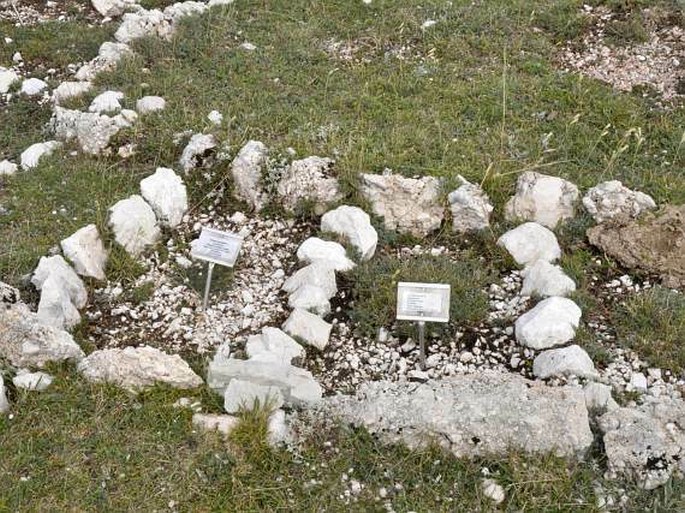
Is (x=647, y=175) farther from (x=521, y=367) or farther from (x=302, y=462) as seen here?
(x=302, y=462)

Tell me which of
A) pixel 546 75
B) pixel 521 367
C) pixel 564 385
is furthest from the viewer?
pixel 546 75

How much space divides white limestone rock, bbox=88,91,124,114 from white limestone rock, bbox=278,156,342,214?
2.18 m

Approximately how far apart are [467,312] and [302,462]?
1.69 m

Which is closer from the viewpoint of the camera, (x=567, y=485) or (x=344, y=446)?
(x=567, y=485)

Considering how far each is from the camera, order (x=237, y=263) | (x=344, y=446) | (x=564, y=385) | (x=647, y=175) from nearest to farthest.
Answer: (x=344, y=446) < (x=564, y=385) < (x=237, y=263) < (x=647, y=175)

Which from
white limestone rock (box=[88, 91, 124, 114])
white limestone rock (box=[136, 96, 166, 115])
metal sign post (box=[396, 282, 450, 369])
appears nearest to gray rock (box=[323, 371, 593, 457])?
metal sign post (box=[396, 282, 450, 369])

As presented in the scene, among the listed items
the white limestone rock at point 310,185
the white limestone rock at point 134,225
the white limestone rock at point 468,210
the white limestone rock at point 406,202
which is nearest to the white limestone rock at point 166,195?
the white limestone rock at point 134,225

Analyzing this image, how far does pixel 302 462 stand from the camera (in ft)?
14.2

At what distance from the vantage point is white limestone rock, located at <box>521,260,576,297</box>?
5.45 metres

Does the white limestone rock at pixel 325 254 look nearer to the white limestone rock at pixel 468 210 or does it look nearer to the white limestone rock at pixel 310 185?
the white limestone rock at pixel 310 185

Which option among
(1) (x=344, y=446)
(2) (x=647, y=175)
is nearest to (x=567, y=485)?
(1) (x=344, y=446)

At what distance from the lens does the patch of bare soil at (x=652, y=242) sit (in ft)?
18.5

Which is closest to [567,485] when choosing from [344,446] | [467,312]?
[344,446]

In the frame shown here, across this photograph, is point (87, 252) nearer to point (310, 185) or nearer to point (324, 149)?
point (310, 185)
